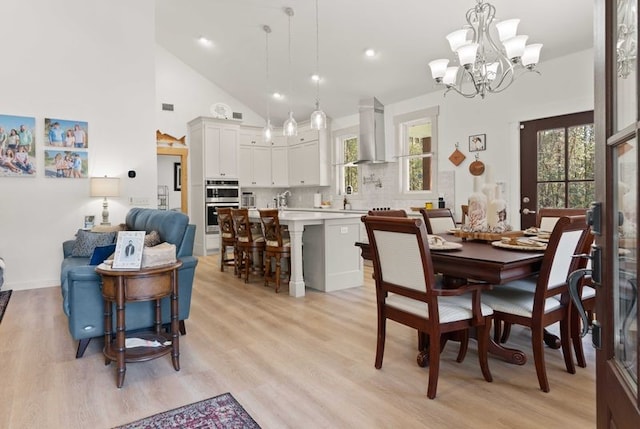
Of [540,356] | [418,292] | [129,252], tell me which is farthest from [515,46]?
[129,252]

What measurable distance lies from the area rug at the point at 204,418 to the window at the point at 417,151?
15.9ft

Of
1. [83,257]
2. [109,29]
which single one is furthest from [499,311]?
[109,29]

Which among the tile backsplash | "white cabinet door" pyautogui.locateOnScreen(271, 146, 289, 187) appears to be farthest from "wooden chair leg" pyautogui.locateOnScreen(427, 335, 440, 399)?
"white cabinet door" pyautogui.locateOnScreen(271, 146, 289, 187)

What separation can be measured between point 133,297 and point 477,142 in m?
4.76

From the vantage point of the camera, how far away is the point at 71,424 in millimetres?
1939

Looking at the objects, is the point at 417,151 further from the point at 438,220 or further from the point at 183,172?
the point at 183,172

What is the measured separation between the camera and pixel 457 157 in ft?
18.8

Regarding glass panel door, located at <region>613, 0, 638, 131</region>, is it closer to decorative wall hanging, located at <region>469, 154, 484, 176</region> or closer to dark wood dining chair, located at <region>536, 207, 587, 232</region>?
dark wood dining chair, located at <region>536, 207, 587, 232</region>

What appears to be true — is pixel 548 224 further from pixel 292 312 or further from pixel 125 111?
pixel 125 111

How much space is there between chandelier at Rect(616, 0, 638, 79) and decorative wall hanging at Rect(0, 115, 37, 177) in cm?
589

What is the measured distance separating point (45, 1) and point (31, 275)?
11.4 ft

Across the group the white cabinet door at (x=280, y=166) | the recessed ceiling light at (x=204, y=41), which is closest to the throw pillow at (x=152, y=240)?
the recessed ceiling light at (x=204, y=41)

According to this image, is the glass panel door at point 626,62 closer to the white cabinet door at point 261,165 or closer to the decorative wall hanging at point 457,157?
the decorative wall hanging at point 457,157

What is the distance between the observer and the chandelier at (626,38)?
724 millimetres
